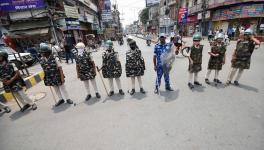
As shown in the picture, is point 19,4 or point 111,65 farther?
point 19,4

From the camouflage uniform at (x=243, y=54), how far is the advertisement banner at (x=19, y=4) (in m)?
18.0

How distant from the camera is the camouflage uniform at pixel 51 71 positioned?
4.21 meters

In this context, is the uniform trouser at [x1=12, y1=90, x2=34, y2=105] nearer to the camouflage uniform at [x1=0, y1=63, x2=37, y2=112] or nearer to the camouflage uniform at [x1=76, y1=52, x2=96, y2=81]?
the camouflage uniform at [x1=0, y1=63, x2=37, y2=112]

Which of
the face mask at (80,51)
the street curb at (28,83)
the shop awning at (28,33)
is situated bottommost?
the street curb at (28,83)

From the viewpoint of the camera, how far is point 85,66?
4.51 metres

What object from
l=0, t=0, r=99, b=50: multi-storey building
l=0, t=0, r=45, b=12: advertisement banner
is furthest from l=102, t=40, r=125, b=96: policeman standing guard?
l=0, t=0, r=45, b=12: advertisement banner

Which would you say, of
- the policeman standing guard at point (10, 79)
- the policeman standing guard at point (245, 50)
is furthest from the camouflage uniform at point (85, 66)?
the policeman standing guard at point (245, 50)

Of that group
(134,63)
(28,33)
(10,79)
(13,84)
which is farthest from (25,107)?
(28,33)

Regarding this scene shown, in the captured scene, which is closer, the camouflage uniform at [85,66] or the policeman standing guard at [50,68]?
the policeman standing guard at [50,68]

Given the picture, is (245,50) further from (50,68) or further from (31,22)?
(31,22)

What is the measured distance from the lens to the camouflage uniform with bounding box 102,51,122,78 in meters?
4.55

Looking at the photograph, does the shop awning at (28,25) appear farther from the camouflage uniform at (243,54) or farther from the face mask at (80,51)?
the camouflage uniform at (243,54)

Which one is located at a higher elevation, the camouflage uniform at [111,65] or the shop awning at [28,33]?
the shop awning at [28,33]

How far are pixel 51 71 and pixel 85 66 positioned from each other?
966mm
